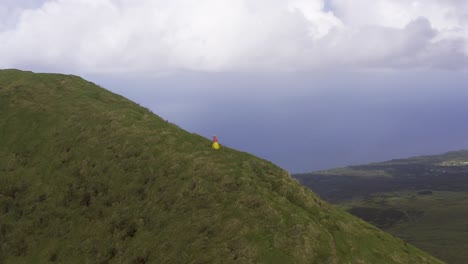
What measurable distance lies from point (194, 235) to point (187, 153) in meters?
9.79

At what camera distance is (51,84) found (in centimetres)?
4944

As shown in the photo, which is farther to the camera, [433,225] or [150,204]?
[433,225]

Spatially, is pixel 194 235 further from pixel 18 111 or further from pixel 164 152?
pixel 18 111

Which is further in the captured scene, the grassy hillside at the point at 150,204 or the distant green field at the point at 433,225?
the distant green field at the point at 433,225

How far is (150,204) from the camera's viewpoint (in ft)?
93.4

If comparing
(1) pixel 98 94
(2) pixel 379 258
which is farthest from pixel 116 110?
(2) pixel 379 258

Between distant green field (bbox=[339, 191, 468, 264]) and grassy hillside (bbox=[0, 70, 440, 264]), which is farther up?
grassy hillside (bbox=[0, 70, 440, 264])

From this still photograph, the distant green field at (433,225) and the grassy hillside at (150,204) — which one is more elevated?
the grassy hillside at (150,204)

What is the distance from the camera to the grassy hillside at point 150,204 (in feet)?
79.5

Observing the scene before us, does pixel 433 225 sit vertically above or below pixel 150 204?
below

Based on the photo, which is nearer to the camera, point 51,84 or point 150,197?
point 150,197

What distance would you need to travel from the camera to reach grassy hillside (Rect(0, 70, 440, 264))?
24.2m

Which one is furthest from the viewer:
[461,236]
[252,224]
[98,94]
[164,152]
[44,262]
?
[461,236]

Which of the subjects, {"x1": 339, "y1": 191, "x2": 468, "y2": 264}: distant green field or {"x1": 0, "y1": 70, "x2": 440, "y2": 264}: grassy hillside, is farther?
{"x1": 339, "y1": 191, "x2": 468, "y2": 264}: distant green field
